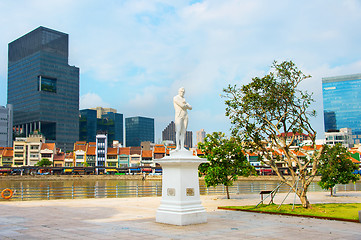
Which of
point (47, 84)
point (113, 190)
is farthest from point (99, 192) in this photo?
point (47, 84)

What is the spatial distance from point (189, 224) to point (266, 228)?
256cm

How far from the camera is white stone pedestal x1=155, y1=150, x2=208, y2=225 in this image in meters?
12.0

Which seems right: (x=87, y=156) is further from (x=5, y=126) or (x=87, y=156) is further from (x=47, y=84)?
(x=47, y=84)

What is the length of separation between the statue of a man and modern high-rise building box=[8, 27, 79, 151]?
141 metres

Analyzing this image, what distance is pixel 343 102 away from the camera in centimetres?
16588

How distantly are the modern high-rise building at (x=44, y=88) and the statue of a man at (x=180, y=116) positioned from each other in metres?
141

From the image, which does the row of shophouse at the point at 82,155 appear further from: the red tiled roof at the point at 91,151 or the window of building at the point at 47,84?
the window of building at the point at 47,84

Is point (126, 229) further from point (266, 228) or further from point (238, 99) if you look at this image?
point (238, 99)

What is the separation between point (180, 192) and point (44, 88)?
488 ft

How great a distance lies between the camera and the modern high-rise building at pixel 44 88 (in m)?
146

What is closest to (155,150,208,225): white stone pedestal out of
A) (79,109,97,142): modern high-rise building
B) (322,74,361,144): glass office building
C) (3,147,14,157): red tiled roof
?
(3,147,14,157): red tiled roof

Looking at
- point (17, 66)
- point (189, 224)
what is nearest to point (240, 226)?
point (189, 224)

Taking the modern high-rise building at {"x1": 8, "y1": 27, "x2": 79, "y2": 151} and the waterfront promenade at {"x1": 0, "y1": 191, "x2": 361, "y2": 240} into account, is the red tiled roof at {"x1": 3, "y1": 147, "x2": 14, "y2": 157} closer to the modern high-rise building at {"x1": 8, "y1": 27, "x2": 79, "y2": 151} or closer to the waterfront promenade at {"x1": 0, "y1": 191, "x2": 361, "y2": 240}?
the modern high-rise building at {"x1": 8, "y1": 27, "x2": 79, "y2": 151}

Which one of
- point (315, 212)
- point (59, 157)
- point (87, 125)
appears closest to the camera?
point (315, 212)
